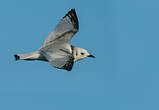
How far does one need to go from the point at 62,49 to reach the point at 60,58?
1165 mm

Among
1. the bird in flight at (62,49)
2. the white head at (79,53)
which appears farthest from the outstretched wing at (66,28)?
the white head at (79,53)

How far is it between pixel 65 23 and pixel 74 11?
0.67 m

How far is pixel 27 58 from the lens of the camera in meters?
21.9

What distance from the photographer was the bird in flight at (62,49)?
2092cm

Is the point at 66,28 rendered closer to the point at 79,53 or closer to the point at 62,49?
the point at 79,53

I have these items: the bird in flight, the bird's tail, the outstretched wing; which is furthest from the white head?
the bird's tail

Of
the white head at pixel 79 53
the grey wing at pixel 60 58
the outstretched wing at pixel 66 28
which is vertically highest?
the outstretched wing at pixel 66 28

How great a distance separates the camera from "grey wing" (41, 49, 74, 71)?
1980cm

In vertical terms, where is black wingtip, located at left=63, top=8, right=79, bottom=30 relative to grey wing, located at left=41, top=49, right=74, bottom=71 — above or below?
above

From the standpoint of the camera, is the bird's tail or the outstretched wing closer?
the bird's tail

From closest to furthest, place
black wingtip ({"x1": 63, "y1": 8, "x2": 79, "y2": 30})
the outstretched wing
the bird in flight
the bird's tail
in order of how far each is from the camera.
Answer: the bird in flight, the bird's tail, the outstretched wing, black wingtip ({"x1": 63, "y1": 8, "x2": 79, "y2": 30})

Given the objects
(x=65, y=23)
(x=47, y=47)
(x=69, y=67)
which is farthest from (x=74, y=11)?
(x=69, y=67)

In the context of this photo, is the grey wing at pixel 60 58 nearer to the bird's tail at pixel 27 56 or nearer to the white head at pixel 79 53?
the bird's tail at pixel 27 56

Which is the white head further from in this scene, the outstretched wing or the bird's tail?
the bird's tail
